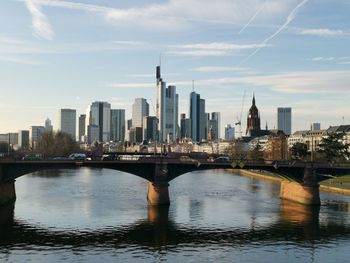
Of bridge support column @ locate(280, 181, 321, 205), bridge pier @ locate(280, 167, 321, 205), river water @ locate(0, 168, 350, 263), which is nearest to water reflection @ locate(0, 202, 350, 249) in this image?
river water @ locate(0, 168, 350, 263)

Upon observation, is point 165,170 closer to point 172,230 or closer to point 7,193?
point 172,230

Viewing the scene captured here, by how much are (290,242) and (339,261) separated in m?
9.75

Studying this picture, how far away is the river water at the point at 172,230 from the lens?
57.0 metres

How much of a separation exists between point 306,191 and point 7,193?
180ft

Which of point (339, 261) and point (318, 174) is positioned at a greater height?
point (318, 174)

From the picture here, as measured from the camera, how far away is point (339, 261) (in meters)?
55.0

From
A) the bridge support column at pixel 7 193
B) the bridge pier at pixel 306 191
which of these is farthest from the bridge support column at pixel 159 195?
the bridge pier at pixel 306 191

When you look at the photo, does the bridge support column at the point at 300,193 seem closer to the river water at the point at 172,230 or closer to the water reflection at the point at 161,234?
the river water at the point at 172,230

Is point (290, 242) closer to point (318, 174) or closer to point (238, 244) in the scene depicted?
point (238, 244)

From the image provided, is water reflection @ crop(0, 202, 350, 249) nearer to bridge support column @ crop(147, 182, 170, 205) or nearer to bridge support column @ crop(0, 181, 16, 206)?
bridge support column @ crop(0, 181, 16, 206)

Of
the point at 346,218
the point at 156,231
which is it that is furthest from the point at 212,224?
the point at 346,218

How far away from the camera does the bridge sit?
91188mm

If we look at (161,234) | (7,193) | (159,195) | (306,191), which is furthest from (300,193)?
(7,193)

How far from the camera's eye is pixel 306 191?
10019cm
